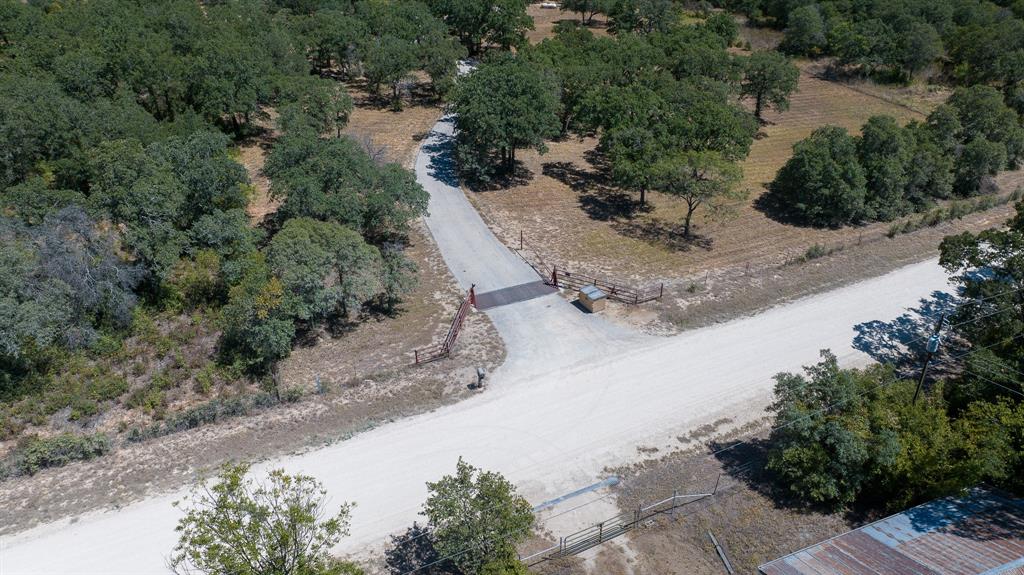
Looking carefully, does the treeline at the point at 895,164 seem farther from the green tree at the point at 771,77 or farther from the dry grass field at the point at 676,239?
the green tree at the point at 771,77

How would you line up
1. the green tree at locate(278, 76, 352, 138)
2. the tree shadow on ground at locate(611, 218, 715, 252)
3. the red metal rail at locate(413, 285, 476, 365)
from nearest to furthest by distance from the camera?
the red metal rail at locate(413, 285, 476, 365), the tree shadow on ground at locate(611, 218, 715, 252), the green tree at locate(278, 76, 352, 138)

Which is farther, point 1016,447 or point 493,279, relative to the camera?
point 493,279

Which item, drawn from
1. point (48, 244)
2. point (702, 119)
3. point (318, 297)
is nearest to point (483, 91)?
point (702, 119)

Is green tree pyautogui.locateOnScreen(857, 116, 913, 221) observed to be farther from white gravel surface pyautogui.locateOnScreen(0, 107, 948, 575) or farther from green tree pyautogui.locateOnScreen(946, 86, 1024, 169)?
green tree pyautogui.locateOnScreen(946, 86, 1024, 169)

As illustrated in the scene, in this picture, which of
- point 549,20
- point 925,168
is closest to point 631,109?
point 925,168

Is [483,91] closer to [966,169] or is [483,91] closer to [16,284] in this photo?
[16,284]

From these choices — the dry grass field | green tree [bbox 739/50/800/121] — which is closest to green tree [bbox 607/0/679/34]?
green tree [bbox 739/50/800/121]

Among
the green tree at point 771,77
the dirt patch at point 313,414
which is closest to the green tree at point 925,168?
the green tree at point 771,77
